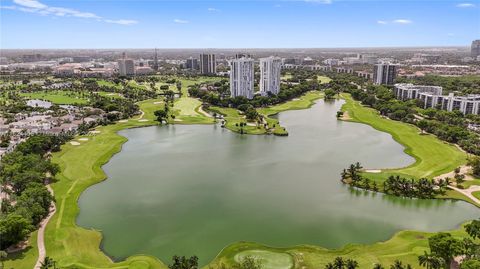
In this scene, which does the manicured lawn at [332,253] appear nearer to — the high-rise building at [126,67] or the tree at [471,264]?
the tree at [471,264]

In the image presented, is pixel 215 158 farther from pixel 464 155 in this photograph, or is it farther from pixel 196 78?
pixel 196 78

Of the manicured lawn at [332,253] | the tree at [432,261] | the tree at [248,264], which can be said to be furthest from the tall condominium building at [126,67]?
the tree at [432,261]

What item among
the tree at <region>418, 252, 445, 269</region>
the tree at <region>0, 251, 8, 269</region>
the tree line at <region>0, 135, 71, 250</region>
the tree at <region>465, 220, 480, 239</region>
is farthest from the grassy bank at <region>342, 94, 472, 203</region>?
the tree at <region>0, 251, 8, 269</region>

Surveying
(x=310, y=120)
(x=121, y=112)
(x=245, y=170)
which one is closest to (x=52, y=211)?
(x=245, y=170)

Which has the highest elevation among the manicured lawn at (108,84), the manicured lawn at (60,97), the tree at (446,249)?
the manicured lawn at (108,84)

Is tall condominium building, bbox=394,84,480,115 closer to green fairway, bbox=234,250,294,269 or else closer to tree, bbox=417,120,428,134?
tree, bbox=417,120,428,134

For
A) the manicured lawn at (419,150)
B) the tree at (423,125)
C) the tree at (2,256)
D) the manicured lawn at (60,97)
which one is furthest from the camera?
the manicured lawn at (60,97)
